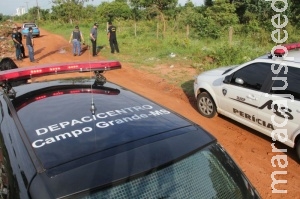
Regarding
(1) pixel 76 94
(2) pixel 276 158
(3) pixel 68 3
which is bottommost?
(2) pixel 276 158

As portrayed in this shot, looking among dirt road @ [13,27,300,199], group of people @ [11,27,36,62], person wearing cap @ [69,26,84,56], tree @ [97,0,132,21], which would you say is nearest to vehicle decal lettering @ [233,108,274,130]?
dirt road @ [13,27,300,199]

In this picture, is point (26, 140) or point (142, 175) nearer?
point (142, 175)

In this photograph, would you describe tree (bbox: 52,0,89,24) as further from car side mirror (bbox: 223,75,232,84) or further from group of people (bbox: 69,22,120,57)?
car side mirror (bbox: 223,75,232,84)

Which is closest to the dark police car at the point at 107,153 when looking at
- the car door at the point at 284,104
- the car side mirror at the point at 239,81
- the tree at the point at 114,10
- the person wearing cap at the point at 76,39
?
the car door at the point at 284,104

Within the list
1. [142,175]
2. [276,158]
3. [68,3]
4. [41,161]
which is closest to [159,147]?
[142,175]

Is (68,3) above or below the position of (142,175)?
above

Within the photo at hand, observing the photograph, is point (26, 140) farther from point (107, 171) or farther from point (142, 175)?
point (142, 175)

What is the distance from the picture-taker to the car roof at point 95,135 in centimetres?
160

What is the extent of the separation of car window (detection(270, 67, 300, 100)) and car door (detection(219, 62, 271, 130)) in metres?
0.23

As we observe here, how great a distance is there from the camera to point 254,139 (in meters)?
5.32

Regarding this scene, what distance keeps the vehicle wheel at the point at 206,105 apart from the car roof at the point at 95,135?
3515 mm

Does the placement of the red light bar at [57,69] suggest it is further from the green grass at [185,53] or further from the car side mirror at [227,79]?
the green grass at [185,53]

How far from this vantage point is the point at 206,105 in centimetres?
629

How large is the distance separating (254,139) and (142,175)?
4179 mm
